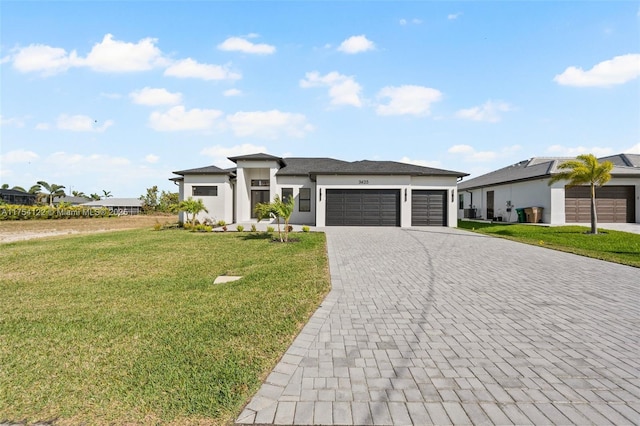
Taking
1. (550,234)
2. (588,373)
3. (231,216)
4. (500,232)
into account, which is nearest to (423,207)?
(500,232)

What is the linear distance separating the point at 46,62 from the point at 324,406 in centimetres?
1848

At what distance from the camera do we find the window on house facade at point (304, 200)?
21281mm

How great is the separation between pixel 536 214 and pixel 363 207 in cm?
1273

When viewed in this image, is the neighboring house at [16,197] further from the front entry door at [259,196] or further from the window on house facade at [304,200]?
the window on house facade at [304,200]

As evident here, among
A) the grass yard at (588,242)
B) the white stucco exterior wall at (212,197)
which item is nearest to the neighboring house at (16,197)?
the white stucco exterior wall at (212,197)

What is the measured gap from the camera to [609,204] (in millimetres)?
19781

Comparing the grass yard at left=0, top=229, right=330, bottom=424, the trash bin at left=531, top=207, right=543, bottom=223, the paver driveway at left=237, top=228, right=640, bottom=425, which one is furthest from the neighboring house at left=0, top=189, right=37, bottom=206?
the trash bin at left=531, top=207, right=543, bottom=223

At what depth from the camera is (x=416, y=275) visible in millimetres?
6848

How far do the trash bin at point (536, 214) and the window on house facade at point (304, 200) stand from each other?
648 inches

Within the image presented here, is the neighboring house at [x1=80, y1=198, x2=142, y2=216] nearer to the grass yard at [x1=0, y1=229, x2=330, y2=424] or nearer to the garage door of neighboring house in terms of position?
the grass yard at [x1=0, y1=229, x2=330, y2=424]

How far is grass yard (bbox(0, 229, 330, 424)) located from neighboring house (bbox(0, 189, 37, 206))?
2669 inches

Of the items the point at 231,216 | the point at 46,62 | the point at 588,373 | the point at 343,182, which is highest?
the point at 46,62

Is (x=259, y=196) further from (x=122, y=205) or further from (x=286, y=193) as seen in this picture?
(x=122, y=205)

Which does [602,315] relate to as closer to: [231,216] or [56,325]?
[56,325]
